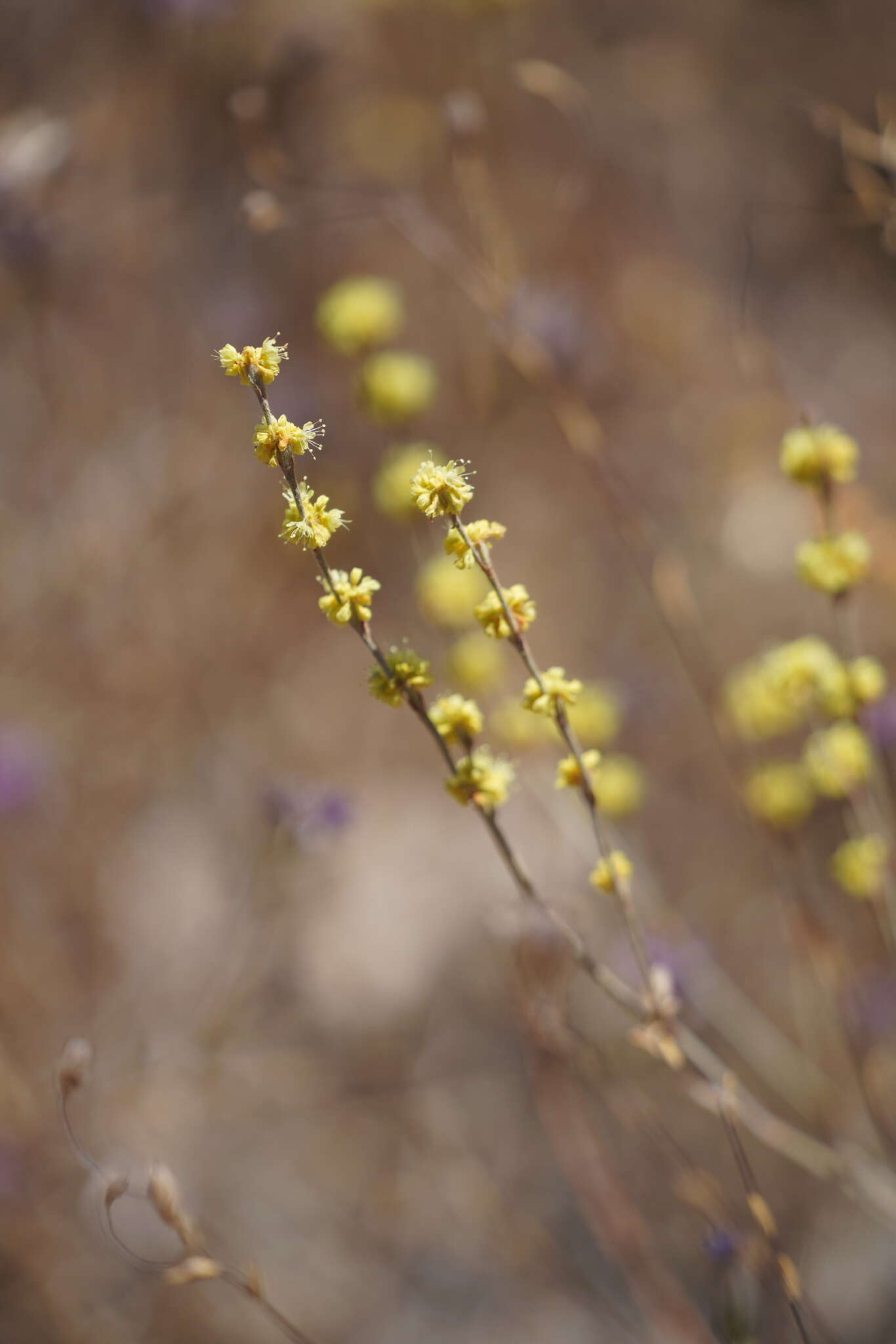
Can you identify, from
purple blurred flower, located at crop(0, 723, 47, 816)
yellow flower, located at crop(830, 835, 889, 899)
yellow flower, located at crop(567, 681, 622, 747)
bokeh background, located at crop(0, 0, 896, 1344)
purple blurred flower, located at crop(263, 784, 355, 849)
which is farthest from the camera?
purple blurred flower, located at crop(0, 723, 47, 816)

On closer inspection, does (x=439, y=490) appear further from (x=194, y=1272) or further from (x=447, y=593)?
(x=194, y=1272)

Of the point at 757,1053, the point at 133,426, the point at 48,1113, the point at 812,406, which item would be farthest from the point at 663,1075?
the point at 133,426

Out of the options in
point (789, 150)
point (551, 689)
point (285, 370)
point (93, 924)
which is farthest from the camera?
point (789, 150)

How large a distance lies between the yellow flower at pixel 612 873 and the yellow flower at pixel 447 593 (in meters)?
0.59

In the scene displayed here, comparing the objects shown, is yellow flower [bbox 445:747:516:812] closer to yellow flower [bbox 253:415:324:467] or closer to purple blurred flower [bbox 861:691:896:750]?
yellow flower [bbox 253:415:324:467]

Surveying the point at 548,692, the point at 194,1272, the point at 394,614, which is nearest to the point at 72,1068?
the point at 194,1272

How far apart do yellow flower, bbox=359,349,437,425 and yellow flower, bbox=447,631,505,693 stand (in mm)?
408

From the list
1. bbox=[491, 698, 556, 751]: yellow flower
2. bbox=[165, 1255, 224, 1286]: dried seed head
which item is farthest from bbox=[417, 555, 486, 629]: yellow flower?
bbox=[165, 1255, 224, 1286]: dried seed head

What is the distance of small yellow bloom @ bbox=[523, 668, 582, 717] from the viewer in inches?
36.0

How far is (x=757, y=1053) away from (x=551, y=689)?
1704mm

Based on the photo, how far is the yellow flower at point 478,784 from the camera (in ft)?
3.05

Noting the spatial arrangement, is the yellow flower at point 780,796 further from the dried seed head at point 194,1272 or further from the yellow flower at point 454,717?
the dried seed head at point 194,1272

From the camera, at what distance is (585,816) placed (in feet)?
6.46

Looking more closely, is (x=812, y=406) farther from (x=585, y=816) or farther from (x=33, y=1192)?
(x=33, y=1192)
